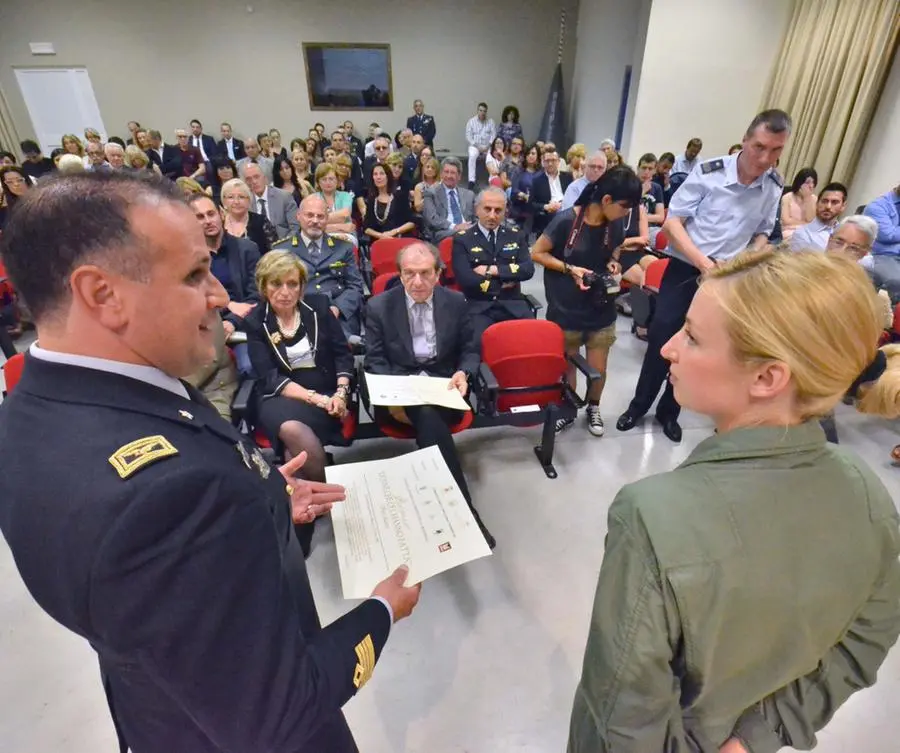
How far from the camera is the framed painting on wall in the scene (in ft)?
33.2

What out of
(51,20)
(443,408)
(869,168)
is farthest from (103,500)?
(51,20)

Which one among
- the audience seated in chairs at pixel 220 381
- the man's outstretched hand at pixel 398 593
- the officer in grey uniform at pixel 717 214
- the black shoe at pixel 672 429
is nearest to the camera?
the man's outstretched hand at pixel 398 593

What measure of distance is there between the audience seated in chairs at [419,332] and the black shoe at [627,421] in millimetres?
1125

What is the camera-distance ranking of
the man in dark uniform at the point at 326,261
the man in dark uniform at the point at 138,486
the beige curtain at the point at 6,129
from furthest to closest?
the beige curtain at the point at 6,129
the man in dark uniform at the point at 326,261
the man in dark uniform at the point at 138,486

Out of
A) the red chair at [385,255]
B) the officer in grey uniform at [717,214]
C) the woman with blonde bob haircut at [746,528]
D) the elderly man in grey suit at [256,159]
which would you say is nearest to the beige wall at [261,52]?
the elderly man in grey suit at [256,159]

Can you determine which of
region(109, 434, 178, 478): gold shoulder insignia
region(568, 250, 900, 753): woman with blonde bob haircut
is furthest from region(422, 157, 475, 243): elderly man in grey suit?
region(109, 434, 178, 478): gold shoulder insignia

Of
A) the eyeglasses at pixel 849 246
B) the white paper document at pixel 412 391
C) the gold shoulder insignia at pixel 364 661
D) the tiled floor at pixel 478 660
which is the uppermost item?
the eyeglasses at pixel 849 246

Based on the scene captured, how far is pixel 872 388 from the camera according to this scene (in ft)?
5.15

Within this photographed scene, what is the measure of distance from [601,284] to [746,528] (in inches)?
90.7

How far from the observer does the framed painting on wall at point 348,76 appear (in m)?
10.1

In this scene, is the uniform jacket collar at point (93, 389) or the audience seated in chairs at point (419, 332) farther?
the audience seated in chairs at point (419, 332)

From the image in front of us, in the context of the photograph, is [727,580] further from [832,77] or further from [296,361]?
[832,77]

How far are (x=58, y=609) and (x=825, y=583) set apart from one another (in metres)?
1.06

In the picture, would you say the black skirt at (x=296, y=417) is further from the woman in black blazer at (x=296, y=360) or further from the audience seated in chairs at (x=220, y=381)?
the audience seated in chairs at (x=220, y=381)
